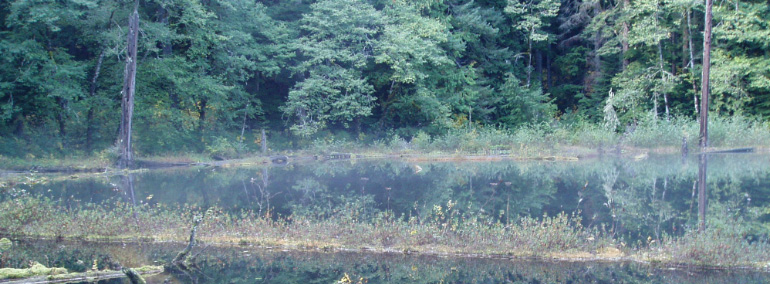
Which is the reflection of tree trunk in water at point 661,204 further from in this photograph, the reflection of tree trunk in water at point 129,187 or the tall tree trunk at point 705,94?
the reflection of tree trunk in water at point 129,187

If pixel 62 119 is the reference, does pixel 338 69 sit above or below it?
above

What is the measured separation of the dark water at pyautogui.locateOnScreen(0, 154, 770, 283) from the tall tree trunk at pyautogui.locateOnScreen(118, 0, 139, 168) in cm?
151

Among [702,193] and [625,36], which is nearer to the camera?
[702,193]

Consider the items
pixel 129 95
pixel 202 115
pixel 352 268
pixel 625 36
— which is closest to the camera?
pixel 352 268

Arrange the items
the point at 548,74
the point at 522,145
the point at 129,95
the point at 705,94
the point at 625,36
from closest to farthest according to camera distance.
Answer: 1. the point at 129,95
2. the point at 705,94
3. the point at 522,145
4. the point at 625,36
5. the point at 548,74

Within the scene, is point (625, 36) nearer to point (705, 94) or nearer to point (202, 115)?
point (705, 94)

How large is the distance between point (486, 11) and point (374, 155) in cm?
1404

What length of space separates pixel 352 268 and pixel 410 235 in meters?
1.55

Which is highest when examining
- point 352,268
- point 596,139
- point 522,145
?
point 596,139

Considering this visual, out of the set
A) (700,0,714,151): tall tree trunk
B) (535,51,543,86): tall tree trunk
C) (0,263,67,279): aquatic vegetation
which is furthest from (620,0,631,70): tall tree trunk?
(0,263,67,279): aquatic vegetation

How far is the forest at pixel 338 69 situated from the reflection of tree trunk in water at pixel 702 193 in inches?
387

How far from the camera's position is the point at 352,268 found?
9469 millimetres

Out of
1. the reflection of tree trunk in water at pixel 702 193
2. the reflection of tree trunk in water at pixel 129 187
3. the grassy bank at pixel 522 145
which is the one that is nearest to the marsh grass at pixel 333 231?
the reflection of tree trunk in water at pixel 129 187

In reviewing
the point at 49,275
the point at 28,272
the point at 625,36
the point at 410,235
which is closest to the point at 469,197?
the point at 410,235
